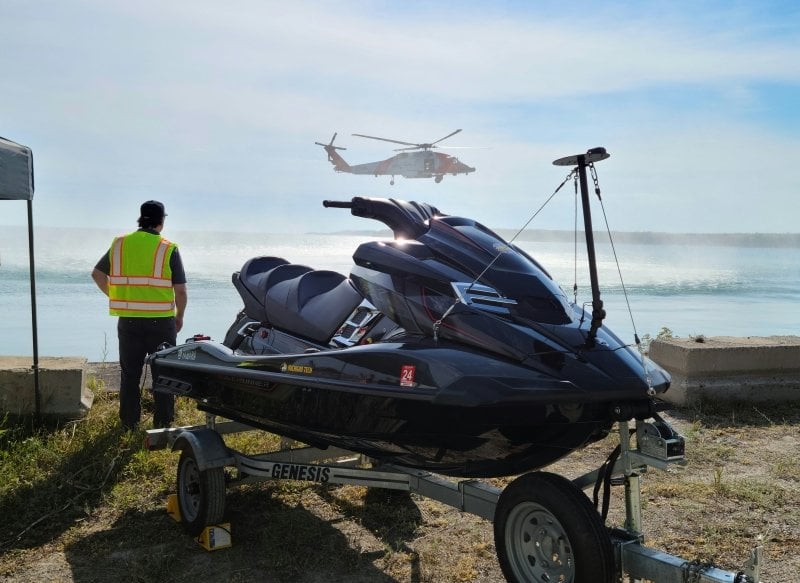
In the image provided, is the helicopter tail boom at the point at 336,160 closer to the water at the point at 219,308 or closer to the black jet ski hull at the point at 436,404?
the water at the point at 219,308

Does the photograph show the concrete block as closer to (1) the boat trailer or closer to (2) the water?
(1) the boat trailer

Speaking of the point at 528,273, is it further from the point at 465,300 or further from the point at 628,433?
the point at 628,433

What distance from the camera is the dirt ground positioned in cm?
353

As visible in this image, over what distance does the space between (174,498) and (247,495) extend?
52 cm

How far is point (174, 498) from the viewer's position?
13.8ft

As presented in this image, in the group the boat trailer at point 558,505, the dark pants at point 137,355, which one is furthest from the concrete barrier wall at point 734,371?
the dark pants at point 137,355

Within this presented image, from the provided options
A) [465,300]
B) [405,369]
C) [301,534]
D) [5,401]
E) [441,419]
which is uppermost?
[465,300]

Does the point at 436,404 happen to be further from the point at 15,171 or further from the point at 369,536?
the point at 15,171

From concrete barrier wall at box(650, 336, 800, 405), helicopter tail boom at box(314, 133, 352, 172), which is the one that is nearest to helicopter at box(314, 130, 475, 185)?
helicopter tail boom at box(314, 133, 352, 172)

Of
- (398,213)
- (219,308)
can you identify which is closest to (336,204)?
(398,213)

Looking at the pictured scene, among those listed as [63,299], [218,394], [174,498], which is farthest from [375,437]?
[63,299]

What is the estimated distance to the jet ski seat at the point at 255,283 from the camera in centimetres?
447

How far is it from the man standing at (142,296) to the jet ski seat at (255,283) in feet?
3.07

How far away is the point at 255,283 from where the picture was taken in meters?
4.58
